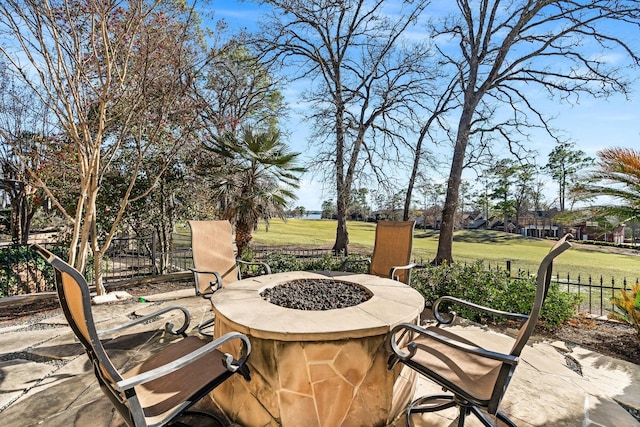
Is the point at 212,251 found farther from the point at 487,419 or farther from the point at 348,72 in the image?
the point at 348,72

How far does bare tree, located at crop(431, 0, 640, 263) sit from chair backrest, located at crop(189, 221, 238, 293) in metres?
5.73

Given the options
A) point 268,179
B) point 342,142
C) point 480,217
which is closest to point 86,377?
point 268,179

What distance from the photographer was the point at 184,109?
5.96m

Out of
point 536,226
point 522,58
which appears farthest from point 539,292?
point 536,226

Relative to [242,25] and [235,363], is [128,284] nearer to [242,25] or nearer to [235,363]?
[235,363]

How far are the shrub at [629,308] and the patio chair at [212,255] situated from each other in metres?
3.80

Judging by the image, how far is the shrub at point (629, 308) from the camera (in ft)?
10.3

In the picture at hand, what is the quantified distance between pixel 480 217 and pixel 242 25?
40.2 metres

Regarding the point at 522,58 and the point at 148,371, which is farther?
the point at 522,58

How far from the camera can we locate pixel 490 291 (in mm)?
3939

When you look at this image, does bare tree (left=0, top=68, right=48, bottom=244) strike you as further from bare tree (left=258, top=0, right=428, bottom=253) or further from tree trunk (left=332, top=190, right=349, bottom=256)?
tree trunk (left=332, top=190, right=349, bottom=256)

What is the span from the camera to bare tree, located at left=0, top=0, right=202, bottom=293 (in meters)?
3.68

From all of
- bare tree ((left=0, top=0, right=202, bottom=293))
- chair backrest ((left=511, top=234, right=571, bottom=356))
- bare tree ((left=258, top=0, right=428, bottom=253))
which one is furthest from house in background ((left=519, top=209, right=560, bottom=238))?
chair backrest ((left=511, top=234, right=571, bottom=356))

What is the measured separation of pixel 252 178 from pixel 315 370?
16.7 feet
